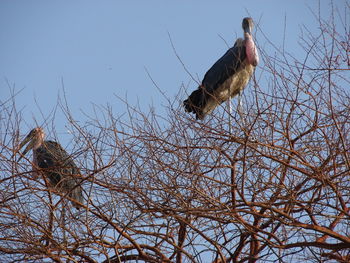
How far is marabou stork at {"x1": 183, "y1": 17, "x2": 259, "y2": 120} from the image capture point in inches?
420

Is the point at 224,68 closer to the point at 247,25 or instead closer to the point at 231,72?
the point at 231,72

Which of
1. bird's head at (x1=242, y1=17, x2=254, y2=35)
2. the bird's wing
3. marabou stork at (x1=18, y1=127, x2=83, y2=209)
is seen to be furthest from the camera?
bird's head at (x1=242, y1=17, x2=254, y2=35)

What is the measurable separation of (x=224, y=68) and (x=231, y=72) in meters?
0.51

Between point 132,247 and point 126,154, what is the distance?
2.79ft

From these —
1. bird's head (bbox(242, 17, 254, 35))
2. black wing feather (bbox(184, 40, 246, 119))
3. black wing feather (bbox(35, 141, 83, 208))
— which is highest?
bird's head (bbox(242, 17, 254, 35))

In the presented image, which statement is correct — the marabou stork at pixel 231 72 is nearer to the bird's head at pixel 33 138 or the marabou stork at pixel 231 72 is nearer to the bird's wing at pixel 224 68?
the bird's wing at pixel 224 68

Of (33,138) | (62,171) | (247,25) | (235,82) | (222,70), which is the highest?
(247,25)

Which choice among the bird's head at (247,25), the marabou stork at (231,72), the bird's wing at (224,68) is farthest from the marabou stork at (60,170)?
the bird's head at (247,25)

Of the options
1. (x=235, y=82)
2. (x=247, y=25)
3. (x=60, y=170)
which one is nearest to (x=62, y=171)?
(x=60, y=170)

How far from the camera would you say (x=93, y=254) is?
558 centimetres

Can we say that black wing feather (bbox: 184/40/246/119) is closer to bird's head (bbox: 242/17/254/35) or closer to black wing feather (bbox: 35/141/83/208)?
bird's head (bbox: 242/17/254/35)

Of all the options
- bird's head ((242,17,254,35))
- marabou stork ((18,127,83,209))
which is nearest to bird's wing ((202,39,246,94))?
bird's head ((242,17,254,35))

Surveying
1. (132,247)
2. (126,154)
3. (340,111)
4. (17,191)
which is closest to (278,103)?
(340,111)

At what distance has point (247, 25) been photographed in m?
12.1
